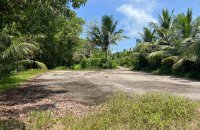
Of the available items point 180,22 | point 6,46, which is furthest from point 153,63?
point 6,46

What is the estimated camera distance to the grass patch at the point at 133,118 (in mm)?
7457

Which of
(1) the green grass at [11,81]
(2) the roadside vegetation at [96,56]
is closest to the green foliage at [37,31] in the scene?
(2) the roadside vegetation at [96,56]

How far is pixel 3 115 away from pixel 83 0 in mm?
3808

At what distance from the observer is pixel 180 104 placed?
29.6 feet

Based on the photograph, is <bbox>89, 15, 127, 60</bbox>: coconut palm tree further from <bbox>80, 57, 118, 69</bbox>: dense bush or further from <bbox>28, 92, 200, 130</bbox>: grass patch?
<bbox>28, 92, 200, 130</bbox>: grass patch

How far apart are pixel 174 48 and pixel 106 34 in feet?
63.6

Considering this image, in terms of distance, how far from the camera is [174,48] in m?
30.7

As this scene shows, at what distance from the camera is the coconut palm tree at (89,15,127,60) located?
48.8 meters

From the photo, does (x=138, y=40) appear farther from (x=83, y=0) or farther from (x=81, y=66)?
(x=83, y=0)

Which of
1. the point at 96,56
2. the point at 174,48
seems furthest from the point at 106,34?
the point at 174,48

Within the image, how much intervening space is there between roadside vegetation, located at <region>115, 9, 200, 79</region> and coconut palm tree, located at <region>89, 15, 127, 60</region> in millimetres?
6965

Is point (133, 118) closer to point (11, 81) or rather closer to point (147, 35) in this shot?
point (11, 81)

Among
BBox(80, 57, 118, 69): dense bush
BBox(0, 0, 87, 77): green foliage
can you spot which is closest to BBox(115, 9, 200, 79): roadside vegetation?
BBox(80, 57, 118, 69): dense bush

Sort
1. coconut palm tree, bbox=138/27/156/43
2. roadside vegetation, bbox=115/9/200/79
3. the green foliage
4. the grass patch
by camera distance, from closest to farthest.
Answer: the grass patch → the green foliage → roadside vegetation, bbox=115/9/200/79 → coconut palm tree, bbox=138/27/156/43
